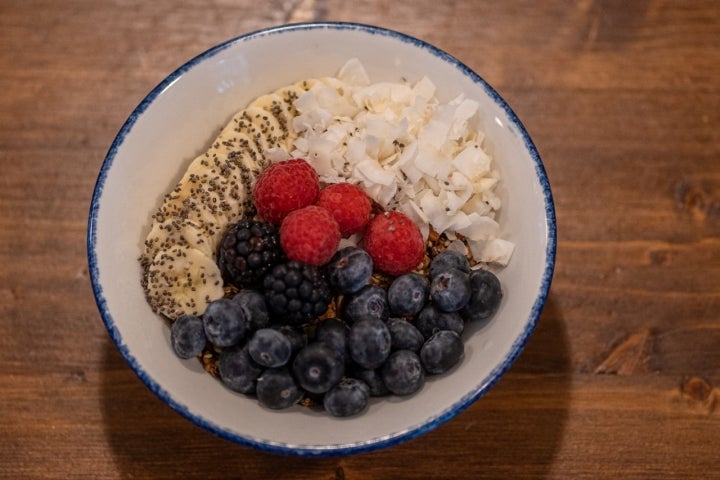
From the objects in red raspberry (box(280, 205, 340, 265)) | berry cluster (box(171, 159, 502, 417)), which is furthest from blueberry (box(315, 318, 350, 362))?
red raspberry (box(280, 205, 340, 265))

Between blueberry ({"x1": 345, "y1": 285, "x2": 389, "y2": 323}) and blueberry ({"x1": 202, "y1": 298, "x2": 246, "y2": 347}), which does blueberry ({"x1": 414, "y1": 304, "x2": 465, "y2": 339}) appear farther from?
blueberry ({"x1": 202, "y1": 298, "x2": 246, "y2": 347})

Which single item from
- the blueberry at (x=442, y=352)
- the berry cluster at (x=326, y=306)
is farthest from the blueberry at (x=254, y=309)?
the blueberry at (x=442, y=352)

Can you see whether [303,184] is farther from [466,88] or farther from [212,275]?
[466,88]

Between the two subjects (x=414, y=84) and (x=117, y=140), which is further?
(x=414, y=84)

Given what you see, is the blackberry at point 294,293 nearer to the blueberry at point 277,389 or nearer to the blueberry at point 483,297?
the blueberry at point 277,389

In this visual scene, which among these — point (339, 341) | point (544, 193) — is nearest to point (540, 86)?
point (544, 193)

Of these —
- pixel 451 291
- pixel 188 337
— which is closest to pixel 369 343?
pixel 451 291

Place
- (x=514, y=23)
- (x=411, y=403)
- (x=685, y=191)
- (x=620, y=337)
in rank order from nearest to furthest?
1. (x=411, y=403)
2. (x=620, y=337)
3. (x=685, y=191)
4. (x=514, y=23)
